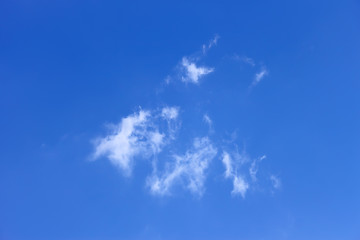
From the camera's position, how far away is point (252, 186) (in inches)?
1730

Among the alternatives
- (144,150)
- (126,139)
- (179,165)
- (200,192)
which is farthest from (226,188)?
(126,139)

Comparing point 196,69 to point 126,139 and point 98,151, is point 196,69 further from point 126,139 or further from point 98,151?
point 98,151

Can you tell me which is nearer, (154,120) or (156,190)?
(156,190)

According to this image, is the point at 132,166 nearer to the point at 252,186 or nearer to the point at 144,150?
the point at 144,150

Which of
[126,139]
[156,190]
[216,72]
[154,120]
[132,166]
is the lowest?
[156,190]

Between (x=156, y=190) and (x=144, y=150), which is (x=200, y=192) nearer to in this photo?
(x=156, y=190)

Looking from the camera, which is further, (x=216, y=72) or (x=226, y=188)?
(x=216, y=72)

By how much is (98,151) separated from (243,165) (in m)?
25.0

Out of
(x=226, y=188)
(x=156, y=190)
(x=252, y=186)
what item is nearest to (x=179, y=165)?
(x=156, y=190)

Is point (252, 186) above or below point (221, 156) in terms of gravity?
below

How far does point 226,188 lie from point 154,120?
1697 cm

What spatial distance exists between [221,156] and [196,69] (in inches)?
636

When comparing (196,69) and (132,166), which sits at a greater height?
(196,69)

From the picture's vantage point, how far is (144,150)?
45.6 metres
